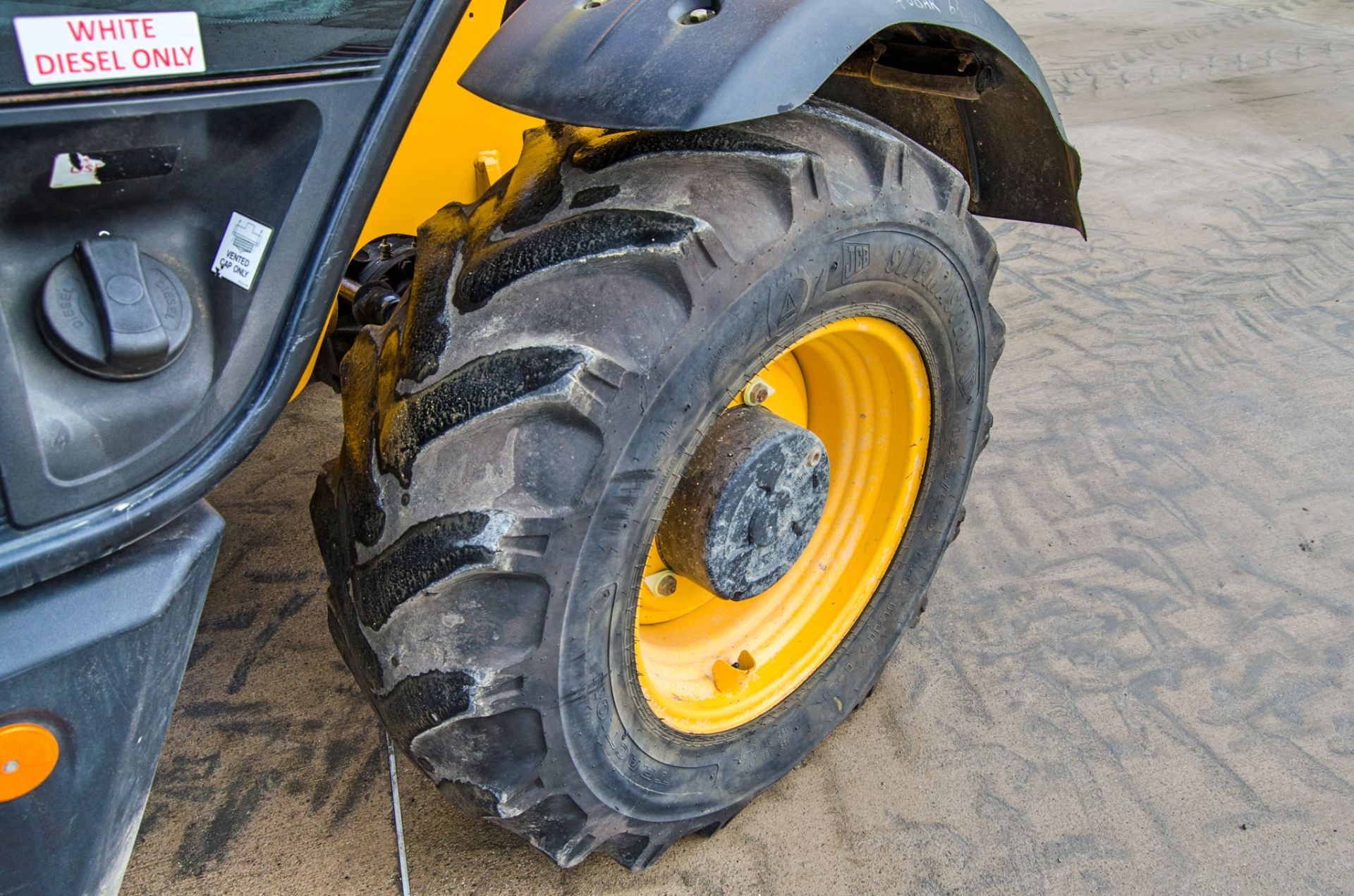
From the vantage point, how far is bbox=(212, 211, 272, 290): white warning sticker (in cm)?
101

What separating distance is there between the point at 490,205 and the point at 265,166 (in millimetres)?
407

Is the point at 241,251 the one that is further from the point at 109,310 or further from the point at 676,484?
the point at 676,484

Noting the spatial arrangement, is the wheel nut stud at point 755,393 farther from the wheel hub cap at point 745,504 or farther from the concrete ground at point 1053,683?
the concrete ground at point 1053,683

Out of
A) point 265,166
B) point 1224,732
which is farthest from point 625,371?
point 1224,732

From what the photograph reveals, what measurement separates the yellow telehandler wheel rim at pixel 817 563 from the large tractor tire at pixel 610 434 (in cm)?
1

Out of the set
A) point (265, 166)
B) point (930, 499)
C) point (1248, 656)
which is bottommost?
point (1248, 656)

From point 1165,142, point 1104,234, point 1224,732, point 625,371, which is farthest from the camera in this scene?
point 1165,142

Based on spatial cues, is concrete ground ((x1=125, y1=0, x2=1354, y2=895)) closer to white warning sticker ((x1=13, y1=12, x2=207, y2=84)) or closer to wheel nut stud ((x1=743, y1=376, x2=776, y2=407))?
wheel nut stud ((x1=743, y1=376, x2=776, y2=407))

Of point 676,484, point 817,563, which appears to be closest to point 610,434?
point 676,484

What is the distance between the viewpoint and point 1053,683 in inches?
84.5

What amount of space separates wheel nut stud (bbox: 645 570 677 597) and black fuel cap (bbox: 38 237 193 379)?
900mm

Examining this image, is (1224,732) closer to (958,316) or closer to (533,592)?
(958,316)

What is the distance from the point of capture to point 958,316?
1.69m

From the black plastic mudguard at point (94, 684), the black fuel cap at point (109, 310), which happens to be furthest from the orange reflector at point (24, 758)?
the black fuel cap at point (109, 310)
